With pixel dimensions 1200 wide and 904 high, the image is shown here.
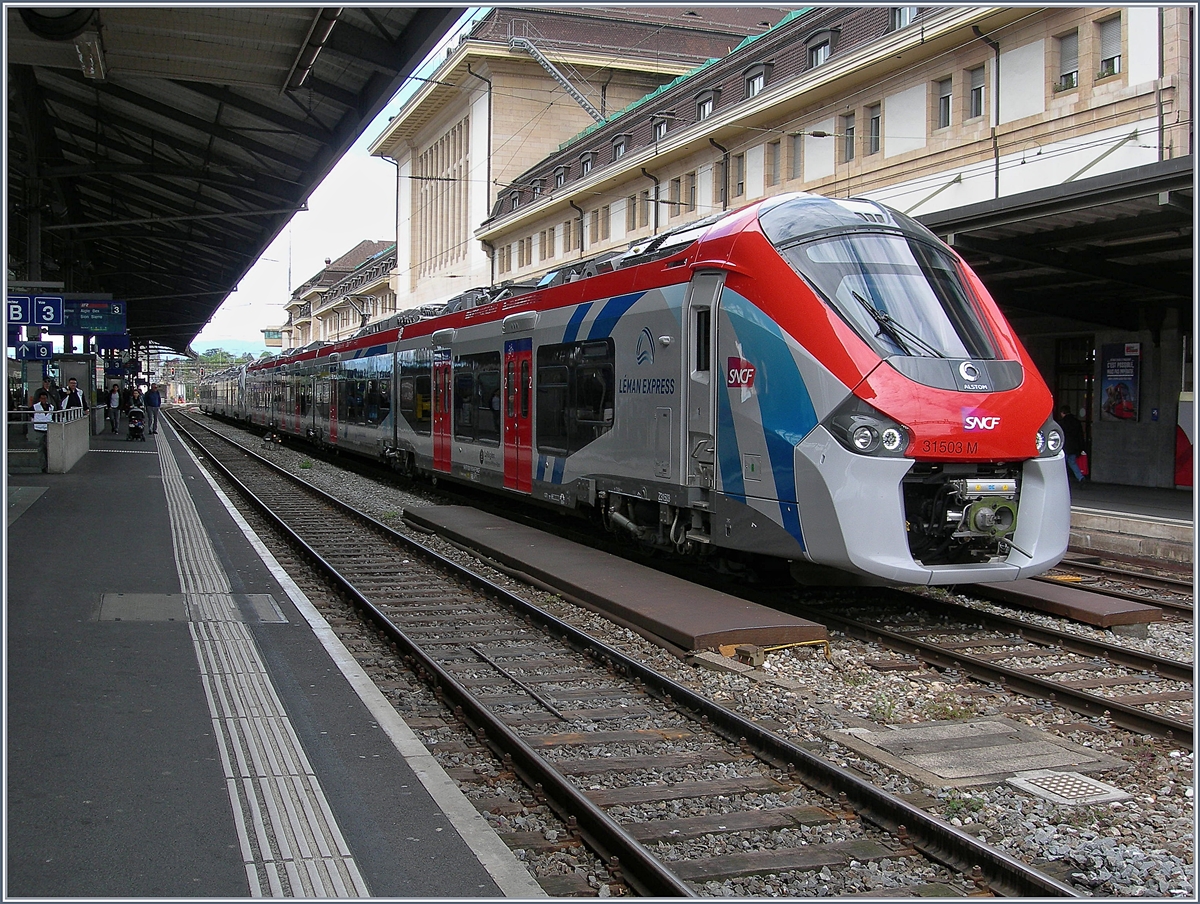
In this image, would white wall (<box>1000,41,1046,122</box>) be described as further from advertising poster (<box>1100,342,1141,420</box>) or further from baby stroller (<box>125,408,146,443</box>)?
baby stroller (<box>125,408,146,443</box>)

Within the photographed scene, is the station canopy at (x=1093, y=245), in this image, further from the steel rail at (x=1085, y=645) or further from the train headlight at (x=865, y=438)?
the train headlight at (x=865, y=438)

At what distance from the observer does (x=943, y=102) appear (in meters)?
26.9

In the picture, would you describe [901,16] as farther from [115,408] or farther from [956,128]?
[115,408]

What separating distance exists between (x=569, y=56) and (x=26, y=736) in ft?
172

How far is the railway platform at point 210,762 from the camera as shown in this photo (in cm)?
418

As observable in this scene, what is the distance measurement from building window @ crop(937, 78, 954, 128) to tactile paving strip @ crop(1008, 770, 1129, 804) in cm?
2409

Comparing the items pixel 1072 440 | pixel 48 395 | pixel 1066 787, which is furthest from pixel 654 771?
pixel 48 395

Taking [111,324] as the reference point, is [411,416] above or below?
below

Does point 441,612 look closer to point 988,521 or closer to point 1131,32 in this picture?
point 988,521

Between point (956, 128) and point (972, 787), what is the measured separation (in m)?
23.9

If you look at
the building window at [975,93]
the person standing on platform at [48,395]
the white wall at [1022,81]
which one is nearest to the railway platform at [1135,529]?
the white wall at [1022,81]

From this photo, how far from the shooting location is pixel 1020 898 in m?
4.19

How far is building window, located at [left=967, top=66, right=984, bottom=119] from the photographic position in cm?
2588

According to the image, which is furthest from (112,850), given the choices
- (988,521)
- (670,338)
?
(670,338)
